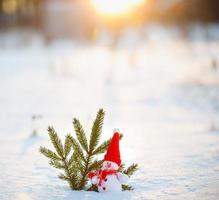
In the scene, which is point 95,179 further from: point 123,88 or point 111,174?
point 123,88

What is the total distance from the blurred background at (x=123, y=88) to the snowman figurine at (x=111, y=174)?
17 centimetres

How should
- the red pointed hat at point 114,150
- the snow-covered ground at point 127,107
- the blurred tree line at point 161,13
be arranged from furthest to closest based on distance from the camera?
the blurred tree line at point 161,13, the snow-covered ground at point 127,107, the red pointed hat at point 114,150

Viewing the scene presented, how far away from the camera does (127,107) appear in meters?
10.4

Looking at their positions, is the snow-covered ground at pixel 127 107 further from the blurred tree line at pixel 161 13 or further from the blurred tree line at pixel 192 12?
the blurred tree line at pixel 161 13

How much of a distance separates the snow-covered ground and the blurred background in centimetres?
2

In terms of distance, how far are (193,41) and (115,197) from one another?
17.4 meters

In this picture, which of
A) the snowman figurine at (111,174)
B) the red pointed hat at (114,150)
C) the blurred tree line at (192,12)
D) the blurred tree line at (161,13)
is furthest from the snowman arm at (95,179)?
the blurred tree line at (161,13)

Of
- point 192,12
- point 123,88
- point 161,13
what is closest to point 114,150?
point 123,88

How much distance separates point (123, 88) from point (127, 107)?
240 centimetres

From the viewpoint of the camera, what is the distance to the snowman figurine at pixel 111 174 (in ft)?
15.0

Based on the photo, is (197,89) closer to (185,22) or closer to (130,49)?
(130,49)

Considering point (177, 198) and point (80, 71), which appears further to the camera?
point (80, 71)

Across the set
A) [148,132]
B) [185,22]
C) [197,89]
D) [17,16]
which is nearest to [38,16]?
[17,16]

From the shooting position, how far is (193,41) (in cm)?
2120
